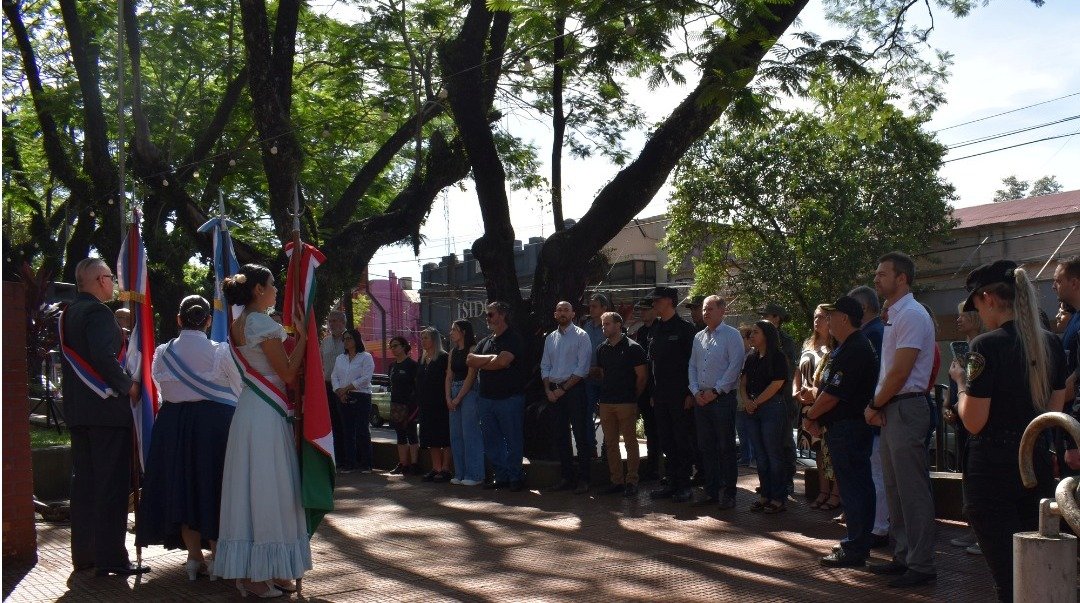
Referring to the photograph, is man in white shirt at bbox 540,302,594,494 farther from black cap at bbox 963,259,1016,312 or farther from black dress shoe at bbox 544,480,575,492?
black cap at bbox 963,259,1016,312

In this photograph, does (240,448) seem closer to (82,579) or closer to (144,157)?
(82,579)

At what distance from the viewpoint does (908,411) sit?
649 cm

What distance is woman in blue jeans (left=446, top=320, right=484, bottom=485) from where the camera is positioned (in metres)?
11.9

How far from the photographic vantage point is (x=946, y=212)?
30.2 metres

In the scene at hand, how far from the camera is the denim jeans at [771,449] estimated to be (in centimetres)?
943

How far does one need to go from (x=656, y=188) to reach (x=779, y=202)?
18.9 meters

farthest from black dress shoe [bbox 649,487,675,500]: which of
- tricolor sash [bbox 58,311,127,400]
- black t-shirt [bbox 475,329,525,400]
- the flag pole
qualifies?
tricolor sash [bbox 58,311,127,400]

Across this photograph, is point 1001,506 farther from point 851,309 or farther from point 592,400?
point 592,400

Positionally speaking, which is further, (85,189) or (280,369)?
(85,189)

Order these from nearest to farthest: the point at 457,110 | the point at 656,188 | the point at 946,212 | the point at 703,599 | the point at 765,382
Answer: the point at 703,599
the point at 765,382
the point at 656,188
the point at 457,110
the point at 946,212

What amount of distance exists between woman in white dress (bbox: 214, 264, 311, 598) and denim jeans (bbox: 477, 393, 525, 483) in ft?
16.5

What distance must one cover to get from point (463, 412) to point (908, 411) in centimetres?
636

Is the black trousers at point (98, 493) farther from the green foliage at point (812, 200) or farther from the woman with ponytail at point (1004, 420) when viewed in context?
the green foliage at point (812, 200)

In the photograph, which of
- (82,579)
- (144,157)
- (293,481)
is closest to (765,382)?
(293,481)
